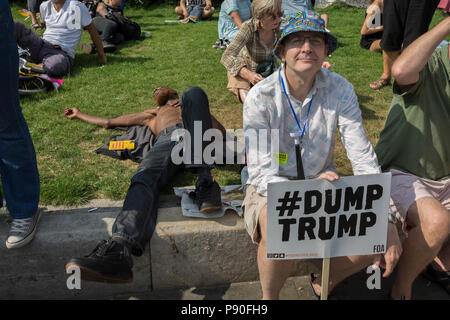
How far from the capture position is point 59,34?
636 cm

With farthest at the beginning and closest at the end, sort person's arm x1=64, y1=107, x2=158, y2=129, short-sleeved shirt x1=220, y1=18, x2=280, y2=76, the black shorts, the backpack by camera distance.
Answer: the backpack
the black shorts
person's arm x1=64, y1=107, x2=158, y2=129
short-sleeved shirt x1=220, y1=18, x2=280, y2=76

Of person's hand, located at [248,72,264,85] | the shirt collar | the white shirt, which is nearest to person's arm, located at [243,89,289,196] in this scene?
the white shirt

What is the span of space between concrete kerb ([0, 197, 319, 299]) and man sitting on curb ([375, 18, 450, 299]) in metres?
0.65

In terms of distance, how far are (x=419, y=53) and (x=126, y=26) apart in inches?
263

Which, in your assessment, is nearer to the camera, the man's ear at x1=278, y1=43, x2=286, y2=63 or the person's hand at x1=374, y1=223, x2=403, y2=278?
the person's hand at x1=374, y1=223, x2=403, y2=278

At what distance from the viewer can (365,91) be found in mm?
5469

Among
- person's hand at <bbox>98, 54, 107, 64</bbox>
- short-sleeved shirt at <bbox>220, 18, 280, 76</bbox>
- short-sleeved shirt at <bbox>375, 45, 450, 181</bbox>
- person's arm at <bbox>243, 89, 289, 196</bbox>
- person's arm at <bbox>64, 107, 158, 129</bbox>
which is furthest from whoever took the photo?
person's hand at <bbox>98, 54, 107, 64</bbox>

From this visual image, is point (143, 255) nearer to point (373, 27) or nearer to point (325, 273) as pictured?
point (325, 273)

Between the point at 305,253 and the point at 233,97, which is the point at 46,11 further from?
the point at 305,253

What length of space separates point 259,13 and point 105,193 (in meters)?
2.12

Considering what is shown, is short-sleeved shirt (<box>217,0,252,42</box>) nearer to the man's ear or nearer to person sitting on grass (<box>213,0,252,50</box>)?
person sitting on grass (<box>213,0,252,50</box>)

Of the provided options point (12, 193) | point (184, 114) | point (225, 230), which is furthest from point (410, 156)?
point (12, 193)

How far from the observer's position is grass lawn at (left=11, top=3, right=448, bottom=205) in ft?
11.0

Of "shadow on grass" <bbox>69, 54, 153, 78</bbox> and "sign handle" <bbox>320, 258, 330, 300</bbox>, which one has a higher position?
"shadow on grass" <bbox>69, 54, 153, 78</bbox>
